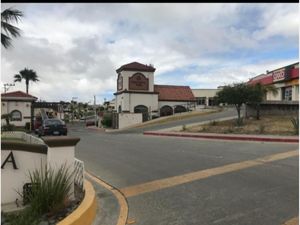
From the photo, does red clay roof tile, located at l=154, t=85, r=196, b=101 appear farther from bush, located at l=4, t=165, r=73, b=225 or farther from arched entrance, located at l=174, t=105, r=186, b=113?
bush, located at l=4, t=165, r=73, b=225

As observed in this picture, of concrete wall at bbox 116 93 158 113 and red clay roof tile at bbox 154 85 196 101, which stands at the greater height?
red clay roof tile at bbox 154 85 196 101

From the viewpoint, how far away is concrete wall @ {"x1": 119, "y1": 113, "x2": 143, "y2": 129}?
49.7 metres

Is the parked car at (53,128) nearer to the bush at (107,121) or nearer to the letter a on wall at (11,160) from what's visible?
the bush at (107,121)

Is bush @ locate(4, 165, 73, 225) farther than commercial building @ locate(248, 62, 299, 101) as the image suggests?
No

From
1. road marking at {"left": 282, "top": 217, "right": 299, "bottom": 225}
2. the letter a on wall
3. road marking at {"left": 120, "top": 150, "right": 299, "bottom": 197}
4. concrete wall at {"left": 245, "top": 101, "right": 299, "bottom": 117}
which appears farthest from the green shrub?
concrete wall at {"left": 245, "top": 101, "right": 299, "bottom": 117}

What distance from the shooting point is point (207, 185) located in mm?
9430

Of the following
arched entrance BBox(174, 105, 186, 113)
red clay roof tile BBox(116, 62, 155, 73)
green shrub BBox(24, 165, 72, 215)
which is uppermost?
red clay roof tile BBox(116, 62, 155, 73)

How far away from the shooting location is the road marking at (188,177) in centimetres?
934

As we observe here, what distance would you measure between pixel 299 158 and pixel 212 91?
212ft

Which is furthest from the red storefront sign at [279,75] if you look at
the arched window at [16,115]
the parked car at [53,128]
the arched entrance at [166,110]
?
the arched window at [16,115]

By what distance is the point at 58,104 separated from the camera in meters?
74.3

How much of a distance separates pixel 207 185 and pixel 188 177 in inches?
43.0

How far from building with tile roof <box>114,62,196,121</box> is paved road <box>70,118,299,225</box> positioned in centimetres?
4126

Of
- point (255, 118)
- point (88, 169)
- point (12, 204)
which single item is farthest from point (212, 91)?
→ point (12, 204)
